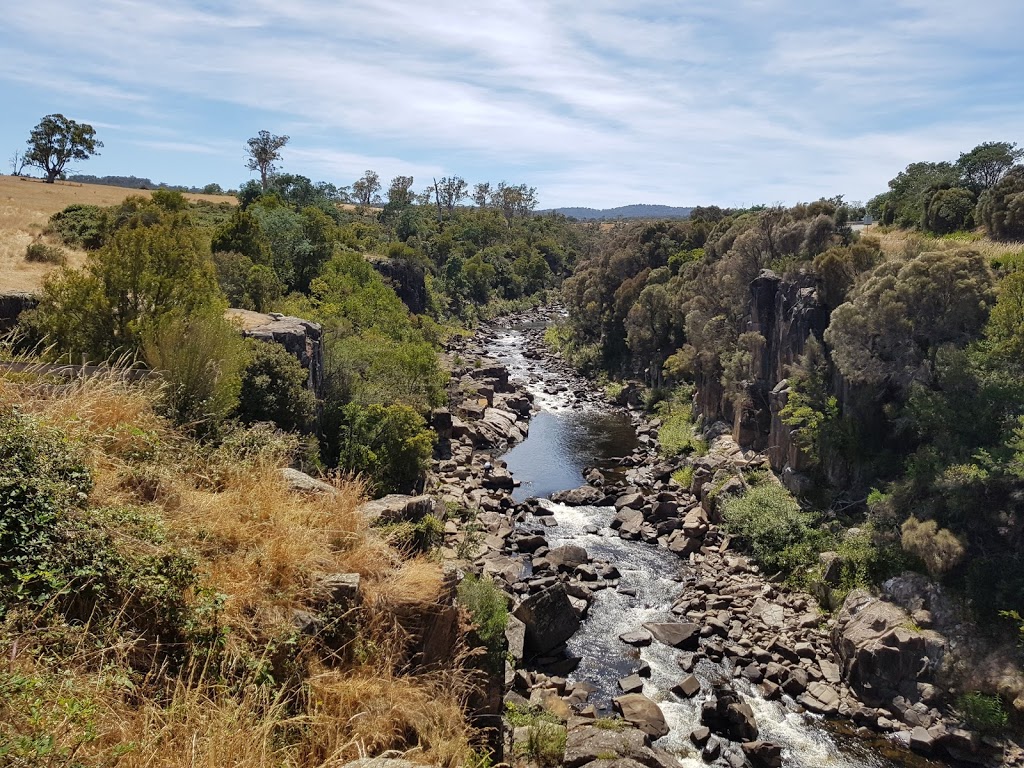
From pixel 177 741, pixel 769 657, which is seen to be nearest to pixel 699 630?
pixel 769 657

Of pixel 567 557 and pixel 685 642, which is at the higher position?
pixel 567 557

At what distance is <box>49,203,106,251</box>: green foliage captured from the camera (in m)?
41.9

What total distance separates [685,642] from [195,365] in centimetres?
1757

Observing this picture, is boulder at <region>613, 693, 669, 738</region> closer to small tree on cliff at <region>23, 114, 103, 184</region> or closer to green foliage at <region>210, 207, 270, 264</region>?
green foliage at <region>210, 207, 270, 264</region>

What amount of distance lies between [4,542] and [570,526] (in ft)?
89.2

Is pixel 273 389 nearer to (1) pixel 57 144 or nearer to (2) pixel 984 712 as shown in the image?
(2) pixel 984 712

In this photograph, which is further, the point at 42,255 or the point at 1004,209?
the point at 42,255

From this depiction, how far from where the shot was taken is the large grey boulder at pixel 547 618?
21.8 metres

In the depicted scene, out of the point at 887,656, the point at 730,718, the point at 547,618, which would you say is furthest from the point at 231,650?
the point at 887,656

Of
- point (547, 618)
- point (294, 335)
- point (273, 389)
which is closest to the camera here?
point (547, 618)

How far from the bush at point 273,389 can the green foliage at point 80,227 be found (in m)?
23.5

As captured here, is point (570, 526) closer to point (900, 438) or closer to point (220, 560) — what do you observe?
point (900, 438)

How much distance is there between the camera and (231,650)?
295 inches

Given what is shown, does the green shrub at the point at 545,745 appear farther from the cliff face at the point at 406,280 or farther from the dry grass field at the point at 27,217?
the cliff face at the point at 406,280
